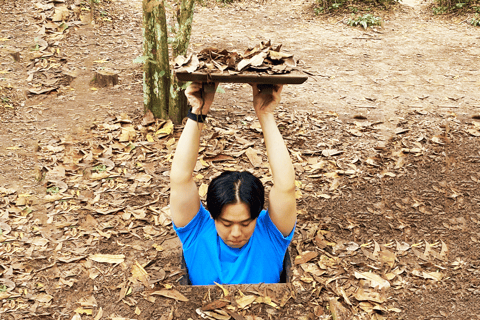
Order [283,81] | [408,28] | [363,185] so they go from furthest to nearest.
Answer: [408,28] → [363,185] → [283,81]

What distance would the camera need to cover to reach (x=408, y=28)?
32.1 feet

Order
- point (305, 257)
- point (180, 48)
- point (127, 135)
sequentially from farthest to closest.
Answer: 1. point (180, 48)
2. point (127, 135)
3. point (305, 257)

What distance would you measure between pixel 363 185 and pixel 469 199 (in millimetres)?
1012

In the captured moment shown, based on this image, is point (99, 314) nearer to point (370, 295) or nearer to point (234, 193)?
point (234, 193)

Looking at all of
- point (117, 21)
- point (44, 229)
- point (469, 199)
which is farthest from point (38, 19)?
point (469, 199)

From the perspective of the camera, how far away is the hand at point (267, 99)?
2.83 metres

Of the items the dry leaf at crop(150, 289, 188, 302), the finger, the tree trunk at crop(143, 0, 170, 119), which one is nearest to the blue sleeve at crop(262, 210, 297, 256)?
the dry leaf at crop(150, 289, 188, 302)

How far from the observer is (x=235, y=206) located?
2.82 metres

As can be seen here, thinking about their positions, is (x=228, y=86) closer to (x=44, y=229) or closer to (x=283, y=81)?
(x=44, y=229)

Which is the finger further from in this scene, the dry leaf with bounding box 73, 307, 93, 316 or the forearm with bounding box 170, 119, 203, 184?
the dry leaf with bounding box 73, 307, 93, 316

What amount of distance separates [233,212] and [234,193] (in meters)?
0.12

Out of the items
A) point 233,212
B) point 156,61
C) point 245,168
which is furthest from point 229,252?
point 156,61

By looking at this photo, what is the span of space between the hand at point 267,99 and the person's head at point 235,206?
0.50m

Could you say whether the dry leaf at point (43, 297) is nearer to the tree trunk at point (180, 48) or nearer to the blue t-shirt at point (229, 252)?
the blue t-shirt at point (229, 252)
